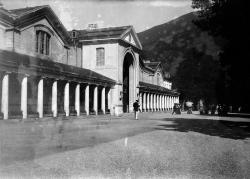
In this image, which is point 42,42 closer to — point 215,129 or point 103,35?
point 103,35

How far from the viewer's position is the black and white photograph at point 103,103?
710 centimetres

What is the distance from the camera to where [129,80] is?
158 feet

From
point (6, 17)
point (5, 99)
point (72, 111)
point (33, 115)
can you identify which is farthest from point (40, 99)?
point (6, 17)

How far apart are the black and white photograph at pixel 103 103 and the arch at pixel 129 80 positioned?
150 millimetres

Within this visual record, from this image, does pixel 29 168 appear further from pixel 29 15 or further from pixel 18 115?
pixel 29 15

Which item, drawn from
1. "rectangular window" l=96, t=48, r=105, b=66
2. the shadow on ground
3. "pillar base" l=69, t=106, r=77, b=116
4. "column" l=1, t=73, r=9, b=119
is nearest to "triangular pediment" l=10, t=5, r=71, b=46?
"pillar base" l=69, t=106, r=77, b=116

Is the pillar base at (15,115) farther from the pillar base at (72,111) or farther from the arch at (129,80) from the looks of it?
the arch at (129,80)

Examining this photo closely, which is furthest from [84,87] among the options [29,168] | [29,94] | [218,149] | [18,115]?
[29,168]

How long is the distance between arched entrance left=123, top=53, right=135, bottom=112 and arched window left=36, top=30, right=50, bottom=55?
17.0 m

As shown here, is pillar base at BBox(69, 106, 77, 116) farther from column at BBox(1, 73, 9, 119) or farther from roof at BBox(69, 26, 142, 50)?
roof at BBox(69, 26, 142, 50)

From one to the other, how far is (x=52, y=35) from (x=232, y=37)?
2133 centimetres

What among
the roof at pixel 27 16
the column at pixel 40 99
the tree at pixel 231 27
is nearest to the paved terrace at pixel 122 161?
the tree at pixel 231 27

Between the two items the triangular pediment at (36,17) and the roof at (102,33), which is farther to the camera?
the roof at (102,33)

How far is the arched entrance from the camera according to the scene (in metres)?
47.2
